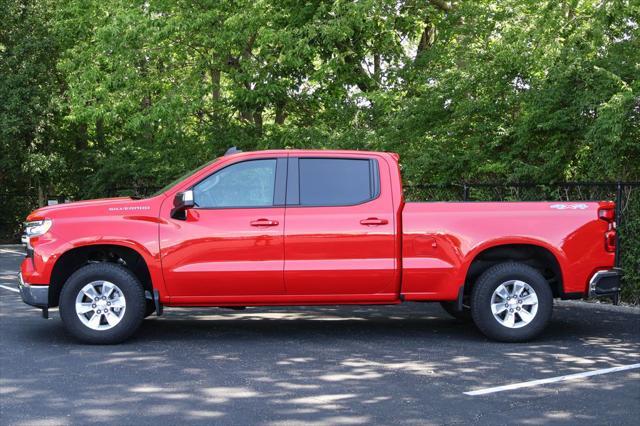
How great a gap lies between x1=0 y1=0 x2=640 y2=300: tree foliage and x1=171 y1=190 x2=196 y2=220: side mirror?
223 inches

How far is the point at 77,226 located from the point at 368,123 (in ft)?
38.3

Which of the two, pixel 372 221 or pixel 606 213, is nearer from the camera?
pixel 372 221

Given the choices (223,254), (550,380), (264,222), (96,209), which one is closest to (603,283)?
(550,380)

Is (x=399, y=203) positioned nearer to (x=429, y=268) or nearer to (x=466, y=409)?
(x=429, y=268)

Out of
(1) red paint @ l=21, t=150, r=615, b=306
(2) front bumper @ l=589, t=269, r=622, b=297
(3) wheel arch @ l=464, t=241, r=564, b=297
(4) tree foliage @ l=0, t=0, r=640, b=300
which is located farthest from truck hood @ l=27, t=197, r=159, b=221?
(4) tree foliage @ l=0, t=0, r=640, b=300

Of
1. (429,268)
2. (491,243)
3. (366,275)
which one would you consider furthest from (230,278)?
(491,243)

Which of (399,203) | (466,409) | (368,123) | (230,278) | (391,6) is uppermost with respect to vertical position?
(391,6)

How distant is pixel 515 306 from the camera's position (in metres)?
8.91

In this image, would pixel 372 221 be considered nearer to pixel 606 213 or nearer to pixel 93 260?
pixel 606 213

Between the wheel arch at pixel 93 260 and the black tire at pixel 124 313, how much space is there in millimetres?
246

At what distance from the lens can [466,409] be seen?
6.18 metres

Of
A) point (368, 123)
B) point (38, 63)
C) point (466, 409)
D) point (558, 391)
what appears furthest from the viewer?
point (38, 63)

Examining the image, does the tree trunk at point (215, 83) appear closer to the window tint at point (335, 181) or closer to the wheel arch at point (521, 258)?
the window tint at point (335, 181)

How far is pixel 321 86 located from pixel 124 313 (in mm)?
14158
